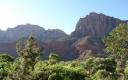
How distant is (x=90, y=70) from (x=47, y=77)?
84.9 feet

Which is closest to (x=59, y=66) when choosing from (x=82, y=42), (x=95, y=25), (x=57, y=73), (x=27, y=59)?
(x=57, y=73)

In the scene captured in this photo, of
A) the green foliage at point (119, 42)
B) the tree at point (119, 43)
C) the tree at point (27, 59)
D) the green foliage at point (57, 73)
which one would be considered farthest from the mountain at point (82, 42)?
the tree at point (27, 59)

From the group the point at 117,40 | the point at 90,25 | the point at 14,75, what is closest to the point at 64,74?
the point at 14,75

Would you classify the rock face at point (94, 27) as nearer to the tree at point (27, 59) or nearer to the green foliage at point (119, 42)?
the green foliage at point (119, 42)

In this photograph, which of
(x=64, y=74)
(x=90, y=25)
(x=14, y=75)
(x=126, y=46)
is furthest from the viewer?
(x=90, y=25)

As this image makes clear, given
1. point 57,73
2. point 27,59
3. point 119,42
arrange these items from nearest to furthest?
point 27,59, point 57,73, point 119,42

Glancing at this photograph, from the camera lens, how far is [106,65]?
230ft

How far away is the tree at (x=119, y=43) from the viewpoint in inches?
2827

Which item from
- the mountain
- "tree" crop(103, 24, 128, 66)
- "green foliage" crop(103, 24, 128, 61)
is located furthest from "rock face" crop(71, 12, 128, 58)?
"green foliage" crop(103, 24, 128, 61)

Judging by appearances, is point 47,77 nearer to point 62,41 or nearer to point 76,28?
point 62,41

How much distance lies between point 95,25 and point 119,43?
119943 mm

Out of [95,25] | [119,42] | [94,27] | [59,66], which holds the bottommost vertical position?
[59,66]

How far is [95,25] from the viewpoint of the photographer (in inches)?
7608

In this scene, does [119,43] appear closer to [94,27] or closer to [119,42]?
[119,42]
